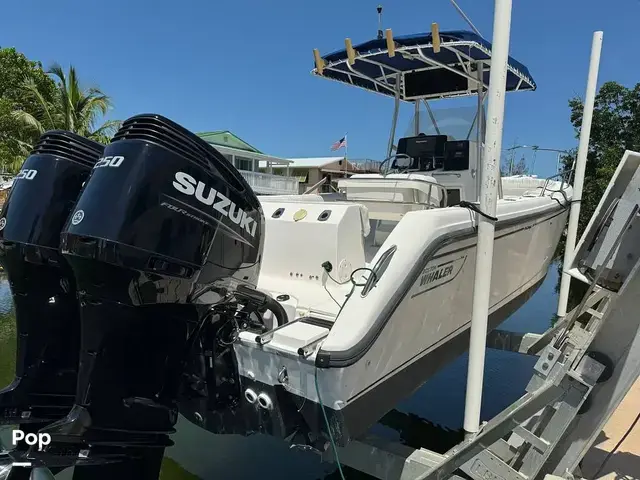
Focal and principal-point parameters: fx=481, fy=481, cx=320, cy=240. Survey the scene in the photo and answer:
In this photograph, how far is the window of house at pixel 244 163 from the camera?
23622 mm

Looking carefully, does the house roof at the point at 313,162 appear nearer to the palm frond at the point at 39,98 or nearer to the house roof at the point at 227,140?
the house roof at the point at 227,140

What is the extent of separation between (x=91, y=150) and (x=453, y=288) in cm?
219

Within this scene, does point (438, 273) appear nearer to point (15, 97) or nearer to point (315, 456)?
point (315, 456)

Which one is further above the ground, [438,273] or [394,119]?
[394,119]

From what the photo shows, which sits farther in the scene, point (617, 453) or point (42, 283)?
point (617, 453)

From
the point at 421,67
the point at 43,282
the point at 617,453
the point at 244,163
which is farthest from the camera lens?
the point at 244,163

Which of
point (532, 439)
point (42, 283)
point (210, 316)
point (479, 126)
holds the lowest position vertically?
point (532, 439)

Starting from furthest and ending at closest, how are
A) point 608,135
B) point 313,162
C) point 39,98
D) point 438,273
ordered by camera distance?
point 313,162
point 39,98
point 608,135
point 438,273

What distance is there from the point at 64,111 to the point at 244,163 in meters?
9.18

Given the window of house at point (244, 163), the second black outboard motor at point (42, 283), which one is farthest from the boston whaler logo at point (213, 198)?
the window of house at point (244, 163)

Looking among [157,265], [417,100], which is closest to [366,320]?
[157,265]

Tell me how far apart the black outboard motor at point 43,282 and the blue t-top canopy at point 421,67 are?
2848 millimetres

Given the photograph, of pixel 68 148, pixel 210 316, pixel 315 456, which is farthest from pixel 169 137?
pixel 315 456

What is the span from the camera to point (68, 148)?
2.45 m
